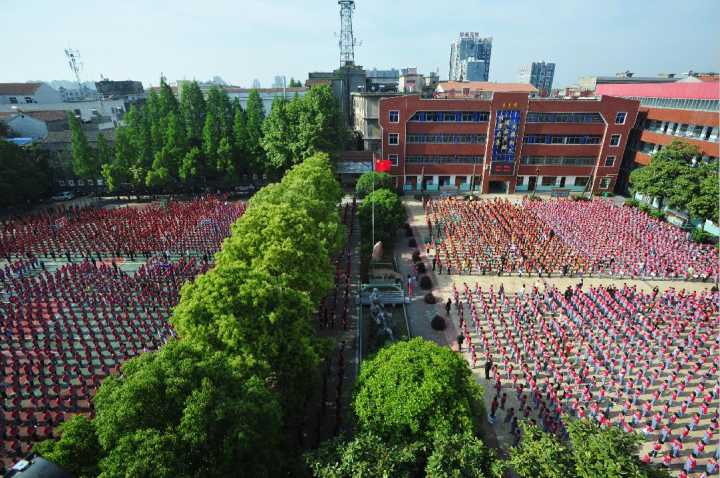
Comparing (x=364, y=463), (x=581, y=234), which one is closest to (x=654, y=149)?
(x=581, y=234)

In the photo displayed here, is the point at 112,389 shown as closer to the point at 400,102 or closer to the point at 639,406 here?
the point at 639,406

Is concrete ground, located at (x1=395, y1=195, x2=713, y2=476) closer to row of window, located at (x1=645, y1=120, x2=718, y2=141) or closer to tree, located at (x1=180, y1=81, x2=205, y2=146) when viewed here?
row of window, located at (x1=645, y1=120, x2=718, y2=141)

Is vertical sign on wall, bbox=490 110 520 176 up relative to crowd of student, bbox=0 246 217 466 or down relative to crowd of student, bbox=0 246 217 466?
up

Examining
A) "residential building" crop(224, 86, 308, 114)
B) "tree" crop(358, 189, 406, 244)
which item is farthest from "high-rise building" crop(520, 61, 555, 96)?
"tree" crop(358, 189, 406, 244)

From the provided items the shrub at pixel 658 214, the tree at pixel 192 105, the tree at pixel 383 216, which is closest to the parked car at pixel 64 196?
the tree at pixel 192 105

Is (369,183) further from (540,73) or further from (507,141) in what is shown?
(540,73)

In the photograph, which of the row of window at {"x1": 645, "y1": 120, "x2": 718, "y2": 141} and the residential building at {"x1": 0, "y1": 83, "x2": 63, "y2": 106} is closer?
the row of window at {"x1": 645, "y1": 120, "x2": 718, "y2": 141}
